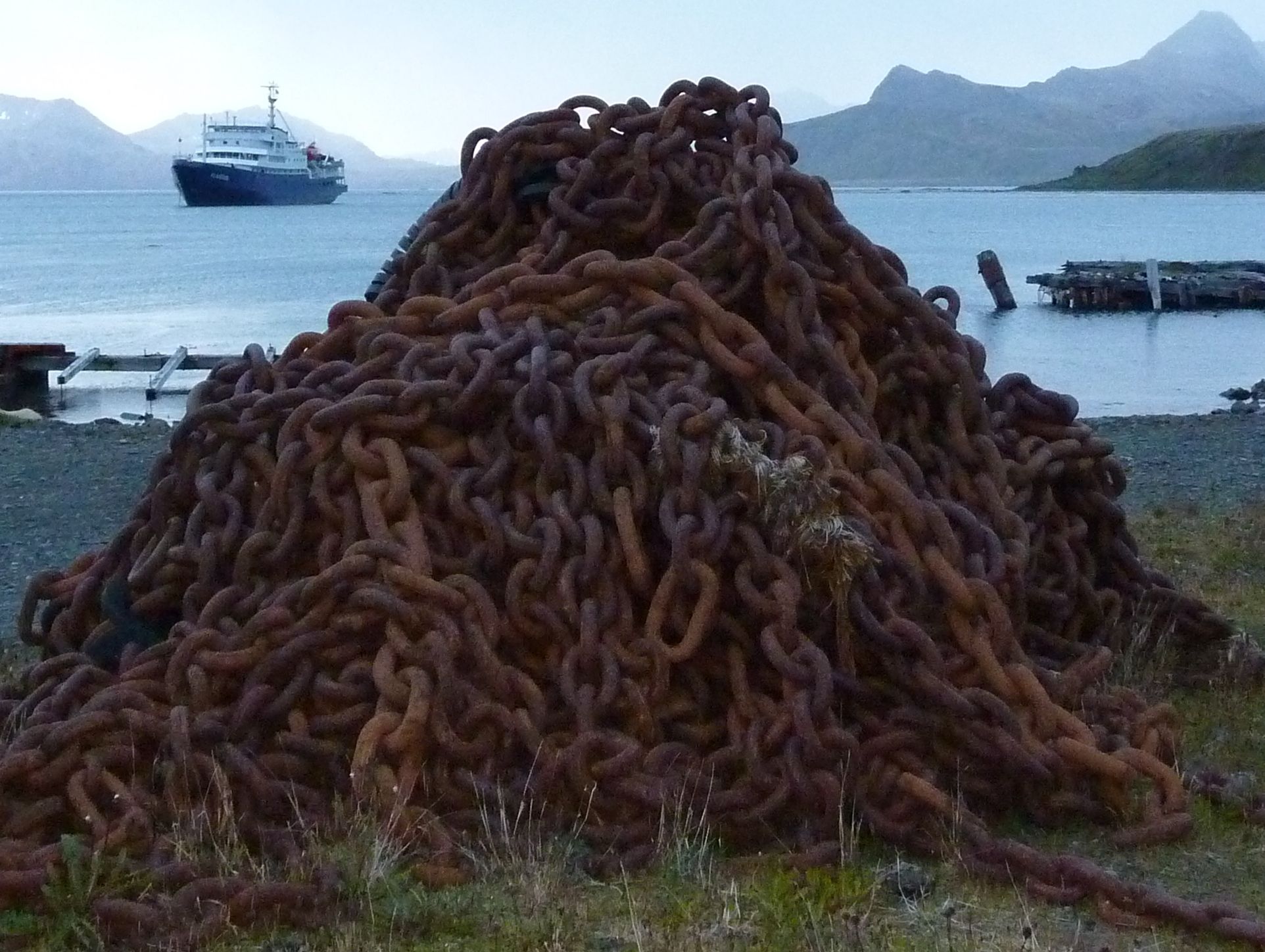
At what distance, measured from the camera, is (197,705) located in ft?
13.6

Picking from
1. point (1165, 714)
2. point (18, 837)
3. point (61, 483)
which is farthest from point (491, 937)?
point (61, 483)

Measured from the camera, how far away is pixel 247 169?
145500mm

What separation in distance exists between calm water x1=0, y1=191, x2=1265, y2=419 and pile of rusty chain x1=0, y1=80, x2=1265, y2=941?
2294cm

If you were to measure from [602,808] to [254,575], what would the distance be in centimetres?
129

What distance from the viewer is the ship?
145000mm

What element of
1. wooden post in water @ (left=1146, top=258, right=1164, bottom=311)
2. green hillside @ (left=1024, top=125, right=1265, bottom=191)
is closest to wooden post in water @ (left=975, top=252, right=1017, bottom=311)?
wooden post in water @ (left=1146, top=258, right=1164, bottom=311)

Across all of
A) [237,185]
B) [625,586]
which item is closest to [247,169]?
[237,185]

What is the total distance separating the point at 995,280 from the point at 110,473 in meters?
35.5

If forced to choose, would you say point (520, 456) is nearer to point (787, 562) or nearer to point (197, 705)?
point (787, 562)

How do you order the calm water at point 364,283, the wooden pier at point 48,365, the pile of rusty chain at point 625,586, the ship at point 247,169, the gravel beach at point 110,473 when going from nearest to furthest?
the pile of rusty chain at point 625,586, the gravel beach at point 110,473, the wooden pier at point 48,365, the calm water at point 364,283, the ship at point 247,169

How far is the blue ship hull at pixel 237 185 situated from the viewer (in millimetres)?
145000

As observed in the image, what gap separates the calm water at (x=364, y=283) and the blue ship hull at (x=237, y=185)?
7.84 feet

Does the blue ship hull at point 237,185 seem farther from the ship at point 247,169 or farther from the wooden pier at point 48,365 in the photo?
the wooden pier at point 48,365

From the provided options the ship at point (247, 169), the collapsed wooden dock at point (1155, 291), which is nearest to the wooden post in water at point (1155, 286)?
the collapsed wooden dock at point (1155, 291)
